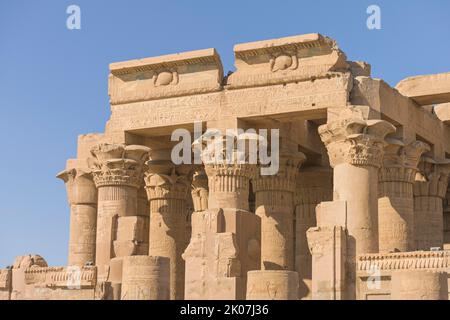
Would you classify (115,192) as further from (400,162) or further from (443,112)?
(443,112)

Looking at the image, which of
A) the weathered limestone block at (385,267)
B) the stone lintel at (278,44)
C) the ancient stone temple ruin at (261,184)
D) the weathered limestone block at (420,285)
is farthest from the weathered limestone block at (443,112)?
the weathered limestone block at (420,285)

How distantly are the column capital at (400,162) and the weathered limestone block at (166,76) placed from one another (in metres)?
5.44

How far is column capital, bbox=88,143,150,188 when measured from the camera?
31.7 m

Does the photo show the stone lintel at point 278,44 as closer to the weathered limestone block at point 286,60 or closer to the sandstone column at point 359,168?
the weathered limestone block at point 286,60

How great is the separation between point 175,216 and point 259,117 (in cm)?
694

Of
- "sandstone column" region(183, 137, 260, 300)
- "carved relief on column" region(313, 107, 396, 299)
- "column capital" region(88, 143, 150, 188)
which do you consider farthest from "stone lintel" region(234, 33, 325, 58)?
"column capital" region(88, 143, 150, 188)

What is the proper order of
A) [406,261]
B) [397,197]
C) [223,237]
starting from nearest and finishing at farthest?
[406,261], [223,237], [397,197]

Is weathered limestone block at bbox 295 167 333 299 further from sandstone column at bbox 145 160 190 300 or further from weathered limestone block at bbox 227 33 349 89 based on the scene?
weathered limestone block at bbox 227 33 349 89

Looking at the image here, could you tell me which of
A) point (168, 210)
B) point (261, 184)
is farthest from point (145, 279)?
point (168, 210)

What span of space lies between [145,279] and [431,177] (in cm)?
1153

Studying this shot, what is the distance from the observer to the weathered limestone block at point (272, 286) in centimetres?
2397

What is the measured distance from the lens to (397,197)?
30703 millimetres

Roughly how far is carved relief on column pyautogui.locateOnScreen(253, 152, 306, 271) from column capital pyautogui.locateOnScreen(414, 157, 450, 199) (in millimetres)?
3866
